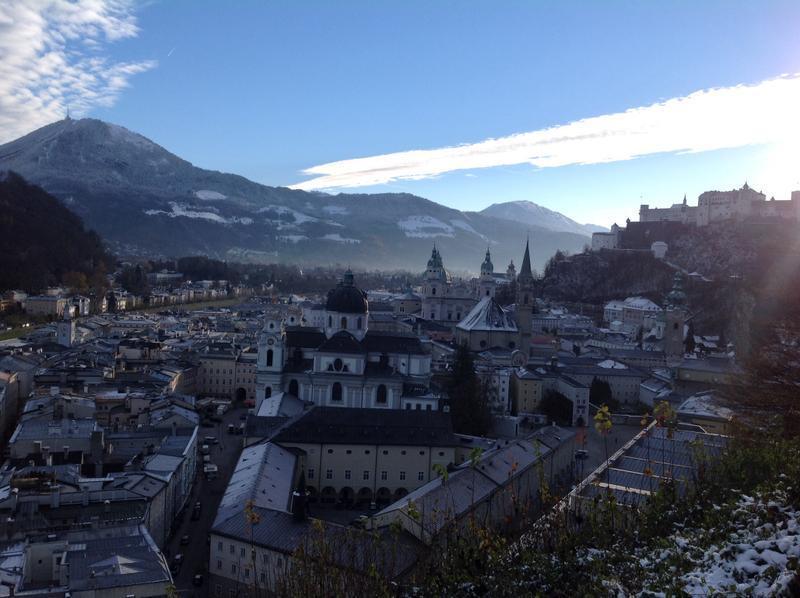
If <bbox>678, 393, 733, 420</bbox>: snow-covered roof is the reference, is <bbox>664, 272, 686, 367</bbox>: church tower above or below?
above

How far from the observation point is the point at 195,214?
17212 centimetres

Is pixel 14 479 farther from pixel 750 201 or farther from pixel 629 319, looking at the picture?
pixel 750 201

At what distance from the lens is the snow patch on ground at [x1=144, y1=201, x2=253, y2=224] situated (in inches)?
6366

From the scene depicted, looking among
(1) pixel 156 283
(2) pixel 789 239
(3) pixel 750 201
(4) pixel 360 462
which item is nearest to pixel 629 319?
(2) pixel 789 239

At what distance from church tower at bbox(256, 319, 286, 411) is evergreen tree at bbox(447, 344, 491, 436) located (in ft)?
21.9

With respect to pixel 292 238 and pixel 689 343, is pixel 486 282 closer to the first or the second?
pixel 689 343

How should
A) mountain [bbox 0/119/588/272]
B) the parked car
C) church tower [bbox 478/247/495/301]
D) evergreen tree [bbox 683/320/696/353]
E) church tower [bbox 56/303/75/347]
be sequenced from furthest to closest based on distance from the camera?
mountain [bbox 0/119/588/272] < church tower [bbox 478/247/495/301] < evergreen tree [bbox 683/320/696/353] < church tower [bbox 56/303/75/347] < the parked car

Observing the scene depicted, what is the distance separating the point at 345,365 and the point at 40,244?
48921 millimetres

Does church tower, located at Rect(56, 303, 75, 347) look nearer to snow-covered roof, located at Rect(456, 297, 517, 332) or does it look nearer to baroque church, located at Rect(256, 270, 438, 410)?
baroque church, located at Rect(256, 270, 438, 410)

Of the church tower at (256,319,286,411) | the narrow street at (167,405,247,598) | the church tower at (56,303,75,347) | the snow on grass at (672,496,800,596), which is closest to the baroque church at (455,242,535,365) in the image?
the church tower at (256,319,286,411)

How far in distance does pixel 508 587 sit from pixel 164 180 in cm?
20229

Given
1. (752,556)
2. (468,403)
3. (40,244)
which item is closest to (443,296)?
(468,403)

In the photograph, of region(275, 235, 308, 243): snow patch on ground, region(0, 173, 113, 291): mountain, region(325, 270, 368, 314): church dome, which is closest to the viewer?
region(325, 270, 368, 314): church dome

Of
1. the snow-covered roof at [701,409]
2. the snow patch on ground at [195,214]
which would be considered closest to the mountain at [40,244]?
the snow-covered roof at [701,409]
